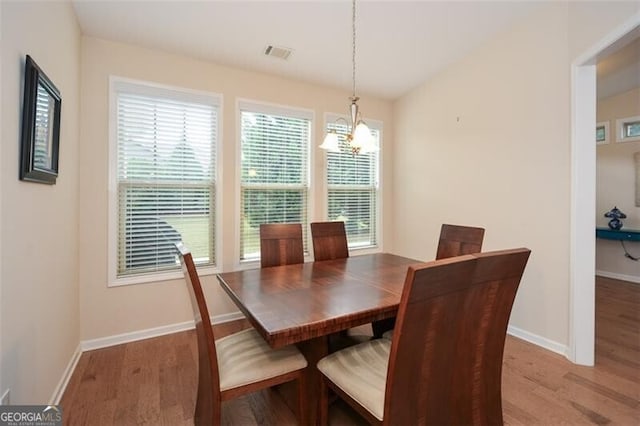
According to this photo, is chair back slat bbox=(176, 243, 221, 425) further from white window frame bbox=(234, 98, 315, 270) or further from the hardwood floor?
white window frame bbox=(234, 98, 315, 270)

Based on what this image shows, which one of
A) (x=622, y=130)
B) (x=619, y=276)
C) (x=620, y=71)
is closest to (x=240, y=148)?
(x=620, y=71)

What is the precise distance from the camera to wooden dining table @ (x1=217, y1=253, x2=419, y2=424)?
1312 mm

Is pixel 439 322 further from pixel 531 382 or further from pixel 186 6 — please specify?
pixel 186 6

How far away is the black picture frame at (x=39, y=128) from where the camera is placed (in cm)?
142

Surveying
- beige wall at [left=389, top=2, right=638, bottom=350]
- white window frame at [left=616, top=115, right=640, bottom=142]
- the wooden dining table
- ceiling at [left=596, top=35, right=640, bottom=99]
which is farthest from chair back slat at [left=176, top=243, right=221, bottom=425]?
white window frame at [left=616, top=115, right=640, bottom=142]

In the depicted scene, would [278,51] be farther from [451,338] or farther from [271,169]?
[451,338]

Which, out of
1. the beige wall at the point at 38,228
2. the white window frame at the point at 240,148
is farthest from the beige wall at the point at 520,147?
the beige wall at the point at 38,228

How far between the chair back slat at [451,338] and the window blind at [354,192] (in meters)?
2.68

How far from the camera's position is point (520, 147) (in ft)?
9.12

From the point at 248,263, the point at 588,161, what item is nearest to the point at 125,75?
the point at 248,263

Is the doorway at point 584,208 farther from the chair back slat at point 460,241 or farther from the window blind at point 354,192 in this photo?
the window blind at point 354,192

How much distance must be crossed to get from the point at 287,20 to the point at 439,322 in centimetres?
262

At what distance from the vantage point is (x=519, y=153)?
2.79 m

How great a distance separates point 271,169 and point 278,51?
1234 millimetres
